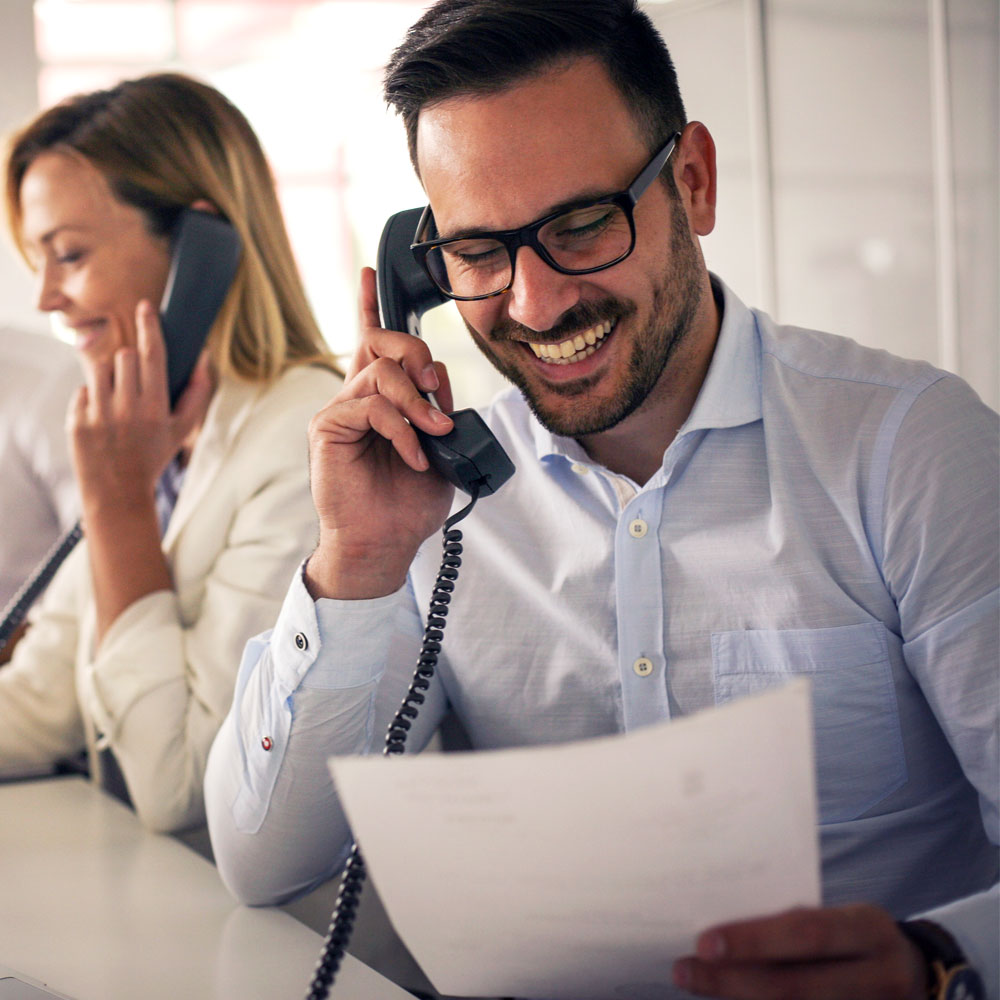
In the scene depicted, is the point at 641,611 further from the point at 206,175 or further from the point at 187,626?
the point at 206,175

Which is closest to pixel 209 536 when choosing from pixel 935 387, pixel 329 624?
pixel 329 624

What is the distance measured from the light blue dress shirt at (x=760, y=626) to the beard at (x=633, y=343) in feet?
0.18

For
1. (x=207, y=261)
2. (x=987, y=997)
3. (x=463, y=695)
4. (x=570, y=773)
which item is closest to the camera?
(x=570, y=773)

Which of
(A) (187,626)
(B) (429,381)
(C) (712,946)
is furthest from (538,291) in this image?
(A) (187,626)

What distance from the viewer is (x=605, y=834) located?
0.56 metres

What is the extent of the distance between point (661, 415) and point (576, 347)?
142mm

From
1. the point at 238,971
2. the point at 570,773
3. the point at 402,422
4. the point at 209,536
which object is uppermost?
the point at 402,422

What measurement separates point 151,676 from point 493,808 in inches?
34.7

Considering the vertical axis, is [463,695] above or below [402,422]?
below

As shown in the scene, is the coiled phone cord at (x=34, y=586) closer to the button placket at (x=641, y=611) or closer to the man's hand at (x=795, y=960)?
the button placket at (x=641, y=611)

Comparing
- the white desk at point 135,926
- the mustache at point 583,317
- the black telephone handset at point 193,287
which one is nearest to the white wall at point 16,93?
the black telephone handset at point 193,287

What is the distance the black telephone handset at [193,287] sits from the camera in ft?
5.24

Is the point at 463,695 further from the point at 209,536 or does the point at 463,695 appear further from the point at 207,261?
the point at 207,261

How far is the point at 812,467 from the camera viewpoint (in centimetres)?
101
